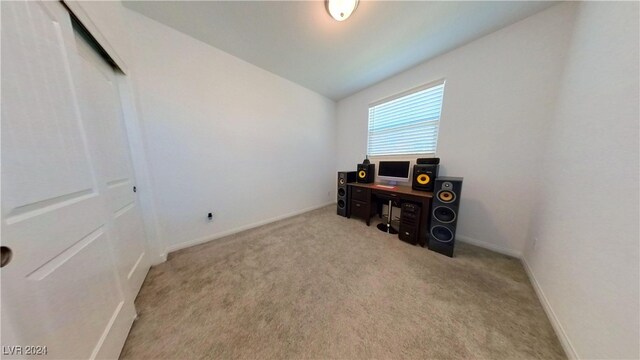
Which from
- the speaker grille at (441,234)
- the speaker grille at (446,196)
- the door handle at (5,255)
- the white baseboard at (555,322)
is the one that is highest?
the door handle at (5,255)

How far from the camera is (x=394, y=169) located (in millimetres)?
2727

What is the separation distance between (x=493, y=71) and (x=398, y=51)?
115cm

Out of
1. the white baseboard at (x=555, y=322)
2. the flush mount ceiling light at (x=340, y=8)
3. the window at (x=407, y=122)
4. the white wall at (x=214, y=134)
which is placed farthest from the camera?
the window at (x=407, y=122)

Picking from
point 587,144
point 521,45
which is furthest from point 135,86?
point 521,45

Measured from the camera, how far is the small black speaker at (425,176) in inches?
87.2

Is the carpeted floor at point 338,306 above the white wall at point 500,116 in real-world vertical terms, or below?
below

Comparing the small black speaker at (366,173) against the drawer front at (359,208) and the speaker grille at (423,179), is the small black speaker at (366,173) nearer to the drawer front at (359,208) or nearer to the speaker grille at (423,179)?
the drawer front at (359,208)

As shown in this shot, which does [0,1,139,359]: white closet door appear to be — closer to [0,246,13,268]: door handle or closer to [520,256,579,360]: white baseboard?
[0,246,13,268]: door handle

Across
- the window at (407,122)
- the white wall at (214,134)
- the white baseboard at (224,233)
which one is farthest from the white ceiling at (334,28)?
the white baseboard at (224,233)

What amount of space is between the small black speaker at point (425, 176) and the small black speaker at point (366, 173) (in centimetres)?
81

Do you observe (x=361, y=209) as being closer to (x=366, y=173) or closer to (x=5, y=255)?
(x=366, y=173)

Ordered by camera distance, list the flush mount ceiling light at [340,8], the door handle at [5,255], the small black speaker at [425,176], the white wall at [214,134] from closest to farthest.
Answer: the door handle at [5,255] → the flush mount ceiling light at [340,8] → the white wall at [214,134] → the small black speaker at [425,176]

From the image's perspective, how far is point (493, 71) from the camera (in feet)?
6.36

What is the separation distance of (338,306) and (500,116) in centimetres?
278
